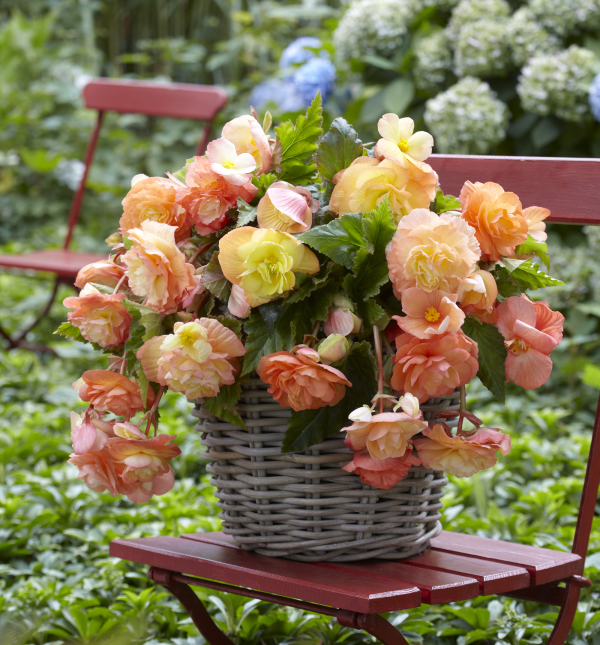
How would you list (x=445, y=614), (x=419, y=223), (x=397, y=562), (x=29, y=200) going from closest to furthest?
(x=419, y=223) < (x=397, y=562) < (x=445, y=614) < (x=29, y=200)

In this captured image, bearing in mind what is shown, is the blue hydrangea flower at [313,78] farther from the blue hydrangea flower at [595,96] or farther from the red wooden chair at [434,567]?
the red wooden chair at [434,567]

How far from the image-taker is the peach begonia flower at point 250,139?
3.01 feet

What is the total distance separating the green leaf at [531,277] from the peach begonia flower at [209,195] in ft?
1.06

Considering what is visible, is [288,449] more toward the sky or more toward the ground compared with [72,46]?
more toward the sky

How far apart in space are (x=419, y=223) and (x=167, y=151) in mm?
4668

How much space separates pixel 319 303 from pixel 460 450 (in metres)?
0.22

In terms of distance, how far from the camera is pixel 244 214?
2.86ft

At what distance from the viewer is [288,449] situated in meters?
0.85

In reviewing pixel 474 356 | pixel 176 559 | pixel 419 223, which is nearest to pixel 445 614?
pixel 176 559

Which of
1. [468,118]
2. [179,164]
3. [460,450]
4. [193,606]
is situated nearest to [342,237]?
[460,450]

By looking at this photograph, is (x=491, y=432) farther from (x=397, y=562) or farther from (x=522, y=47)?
(x=522, y=47)

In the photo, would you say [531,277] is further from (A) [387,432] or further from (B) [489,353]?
(A) [387,432]

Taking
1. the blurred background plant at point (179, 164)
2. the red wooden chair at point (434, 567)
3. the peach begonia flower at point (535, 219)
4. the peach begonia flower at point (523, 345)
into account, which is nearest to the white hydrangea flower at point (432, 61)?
the blurred background plant at point (179, 164)

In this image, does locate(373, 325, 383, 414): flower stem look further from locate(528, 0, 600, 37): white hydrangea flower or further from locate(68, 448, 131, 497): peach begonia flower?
locate(528, 0, 600, 37): white hydrangea flower
